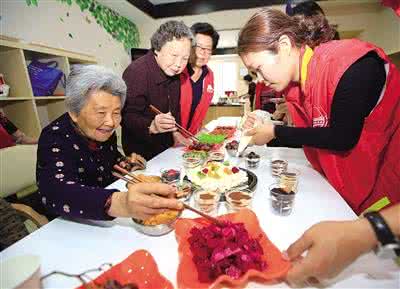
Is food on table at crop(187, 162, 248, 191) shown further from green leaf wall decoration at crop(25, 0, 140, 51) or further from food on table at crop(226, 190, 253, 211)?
green leaf wall decoration at crop(25, 0, 140, 51)

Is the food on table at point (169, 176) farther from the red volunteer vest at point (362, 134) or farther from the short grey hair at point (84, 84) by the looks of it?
the red volunteer vest at point (362, 134)

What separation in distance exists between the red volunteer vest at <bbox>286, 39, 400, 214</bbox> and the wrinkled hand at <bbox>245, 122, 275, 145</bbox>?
228 mm

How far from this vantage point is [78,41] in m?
4.63

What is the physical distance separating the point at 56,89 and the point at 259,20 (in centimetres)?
349

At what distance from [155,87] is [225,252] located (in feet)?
5.50

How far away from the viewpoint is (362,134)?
1187mm

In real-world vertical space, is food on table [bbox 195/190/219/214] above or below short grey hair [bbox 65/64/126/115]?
below

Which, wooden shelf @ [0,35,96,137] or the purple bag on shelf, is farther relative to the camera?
the purple bag on shelf

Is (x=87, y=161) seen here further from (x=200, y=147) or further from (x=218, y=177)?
(x=200, y=147)

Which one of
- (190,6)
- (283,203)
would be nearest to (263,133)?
(283,203)

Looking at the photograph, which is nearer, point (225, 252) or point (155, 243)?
→ point (225, 252)

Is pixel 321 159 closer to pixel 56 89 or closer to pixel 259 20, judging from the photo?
pixel 259 20

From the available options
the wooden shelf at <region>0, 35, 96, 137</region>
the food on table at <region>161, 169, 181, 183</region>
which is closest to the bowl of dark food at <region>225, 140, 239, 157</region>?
the food on table at <region>161, 169, 181, 183</region>

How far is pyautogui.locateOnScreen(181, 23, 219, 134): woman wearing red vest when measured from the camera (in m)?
2.53
